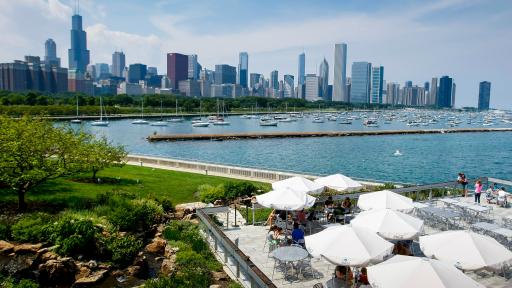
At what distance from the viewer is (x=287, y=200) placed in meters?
14.2

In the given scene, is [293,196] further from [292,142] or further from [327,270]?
[292,142]

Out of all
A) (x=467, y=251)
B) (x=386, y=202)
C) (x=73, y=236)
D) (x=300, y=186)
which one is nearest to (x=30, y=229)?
(x=73, y=236)

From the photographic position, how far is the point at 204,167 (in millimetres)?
34062

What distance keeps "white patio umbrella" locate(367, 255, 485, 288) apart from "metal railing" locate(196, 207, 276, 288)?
2290mm

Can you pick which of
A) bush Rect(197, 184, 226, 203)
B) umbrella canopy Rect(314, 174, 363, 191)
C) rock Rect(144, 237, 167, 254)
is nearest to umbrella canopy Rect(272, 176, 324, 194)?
umbrella canopy Rect(314, 174, 363, 191)

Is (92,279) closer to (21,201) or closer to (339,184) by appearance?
(21,201)

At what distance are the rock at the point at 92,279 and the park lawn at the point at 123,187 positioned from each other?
6.41 m

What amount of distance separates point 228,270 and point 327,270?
2887mm

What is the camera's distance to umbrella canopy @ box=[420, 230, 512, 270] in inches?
387

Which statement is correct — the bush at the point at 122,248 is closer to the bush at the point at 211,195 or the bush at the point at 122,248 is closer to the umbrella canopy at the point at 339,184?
the bush at the point at 211,195

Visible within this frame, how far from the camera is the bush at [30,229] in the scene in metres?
14.2

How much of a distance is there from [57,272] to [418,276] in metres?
10.3

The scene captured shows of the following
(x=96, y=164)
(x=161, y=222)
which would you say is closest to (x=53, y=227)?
(x=161, y=222)

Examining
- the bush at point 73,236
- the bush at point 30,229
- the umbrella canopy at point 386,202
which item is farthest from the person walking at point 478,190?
the bush at point 30,229
